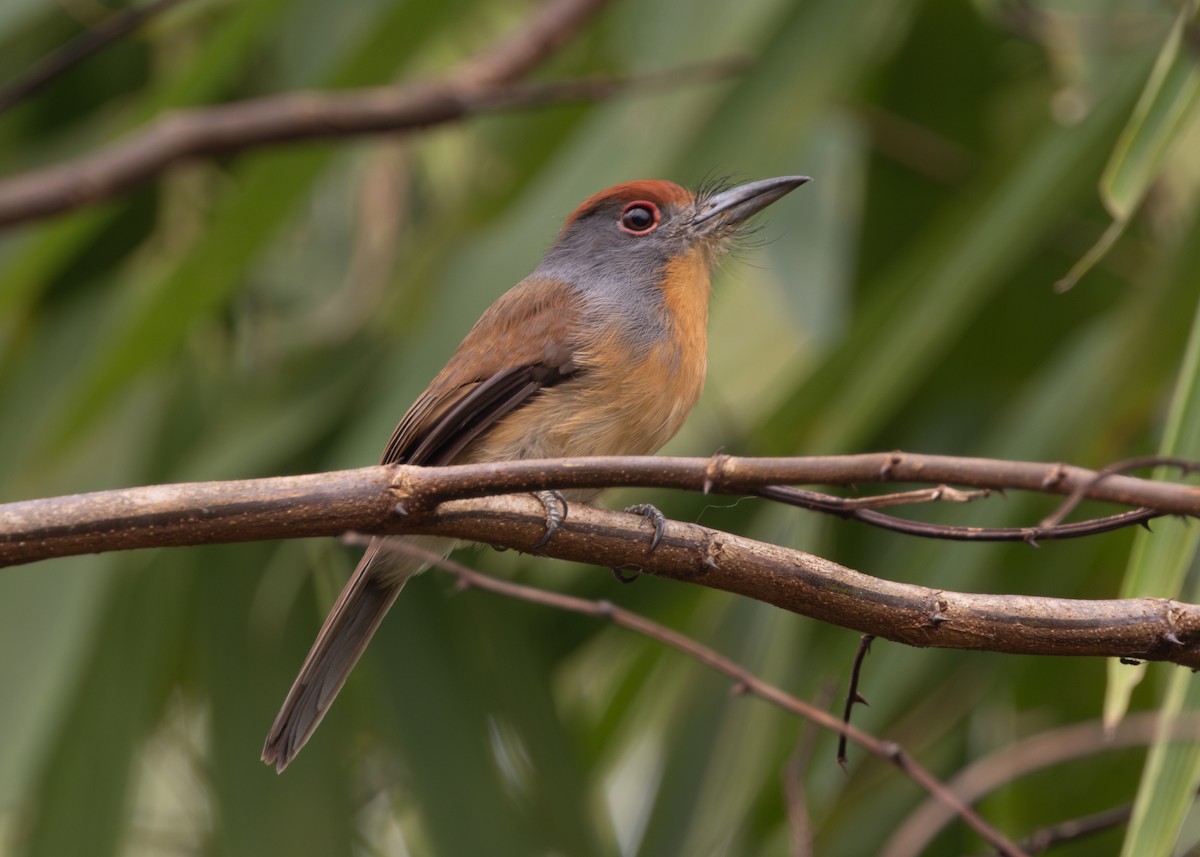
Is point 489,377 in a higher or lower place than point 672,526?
higher

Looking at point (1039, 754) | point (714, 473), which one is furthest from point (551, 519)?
point (1039, 754)

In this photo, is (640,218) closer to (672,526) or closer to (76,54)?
(76,54)

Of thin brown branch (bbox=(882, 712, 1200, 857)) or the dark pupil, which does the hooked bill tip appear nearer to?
the dark pupil

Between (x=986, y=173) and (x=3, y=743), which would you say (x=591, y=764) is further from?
(x=986, y=173)

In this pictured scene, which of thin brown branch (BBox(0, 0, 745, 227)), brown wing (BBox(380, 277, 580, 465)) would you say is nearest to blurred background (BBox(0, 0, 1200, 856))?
thin brown branch (BBox(0, 0, 745, 227))

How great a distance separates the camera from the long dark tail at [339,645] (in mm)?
2641

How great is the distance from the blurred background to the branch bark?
1.58m

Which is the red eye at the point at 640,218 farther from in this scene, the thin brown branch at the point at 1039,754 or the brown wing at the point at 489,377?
the thin brown branch at the point at 1039,754

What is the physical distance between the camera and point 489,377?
2818 mm

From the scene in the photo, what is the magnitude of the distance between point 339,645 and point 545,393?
63 cm

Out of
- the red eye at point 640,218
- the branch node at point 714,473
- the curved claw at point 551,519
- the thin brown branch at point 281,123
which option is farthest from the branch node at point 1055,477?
the thin brown branch at point 281,123

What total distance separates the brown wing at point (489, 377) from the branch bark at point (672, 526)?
82cm

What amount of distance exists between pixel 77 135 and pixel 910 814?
11.2 ft

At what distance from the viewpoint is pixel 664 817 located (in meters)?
3.74
